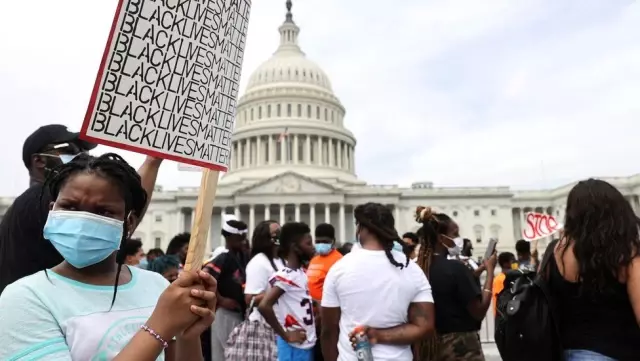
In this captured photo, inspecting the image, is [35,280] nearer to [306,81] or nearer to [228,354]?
[228,354]

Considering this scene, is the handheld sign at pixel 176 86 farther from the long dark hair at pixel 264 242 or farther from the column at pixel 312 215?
the column at pixel 312 215

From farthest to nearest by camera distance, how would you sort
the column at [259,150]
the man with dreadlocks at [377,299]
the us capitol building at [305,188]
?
the column at [259,150] → the us capitol building at [305,188] → the man with dreadlocks at [377,299]

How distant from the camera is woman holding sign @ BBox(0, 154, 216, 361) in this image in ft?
5.44

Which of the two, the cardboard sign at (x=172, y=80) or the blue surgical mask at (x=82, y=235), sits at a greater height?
the cardboard sign at (x=172, y=80)

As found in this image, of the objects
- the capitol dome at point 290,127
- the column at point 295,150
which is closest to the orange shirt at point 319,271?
the capitol dome at point 290,127

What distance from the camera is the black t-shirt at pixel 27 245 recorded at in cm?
264

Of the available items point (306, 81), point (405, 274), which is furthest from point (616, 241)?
point (306, 81)

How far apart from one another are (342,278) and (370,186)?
57.3 meters

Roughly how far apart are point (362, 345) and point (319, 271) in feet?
8.58

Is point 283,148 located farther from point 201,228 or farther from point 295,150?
point 201,228

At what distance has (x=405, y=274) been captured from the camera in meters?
3.96

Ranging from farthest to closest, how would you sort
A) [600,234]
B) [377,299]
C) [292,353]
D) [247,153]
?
[247,153], [292,353], [377,299], [600,234]

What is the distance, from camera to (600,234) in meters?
2.96

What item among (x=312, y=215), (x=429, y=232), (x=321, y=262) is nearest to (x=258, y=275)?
(x=321, y=262)
